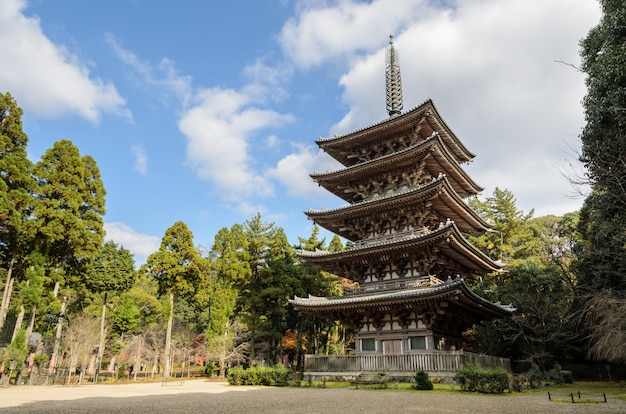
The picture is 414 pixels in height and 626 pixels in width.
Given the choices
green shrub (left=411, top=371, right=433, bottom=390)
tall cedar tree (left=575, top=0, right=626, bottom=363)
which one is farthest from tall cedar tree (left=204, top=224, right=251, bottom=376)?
tall cedar tree (left=575, top=0, right=626, bottom=363)

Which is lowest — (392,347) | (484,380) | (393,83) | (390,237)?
(484,380)

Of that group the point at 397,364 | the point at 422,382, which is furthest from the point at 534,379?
the point at 422,382

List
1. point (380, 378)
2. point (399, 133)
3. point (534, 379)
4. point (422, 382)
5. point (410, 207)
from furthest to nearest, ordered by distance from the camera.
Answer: point (399, 133) → point (410, 207) → point (534, 379) → point (380, 378) → point (422, 382)

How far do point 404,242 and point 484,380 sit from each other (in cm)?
769

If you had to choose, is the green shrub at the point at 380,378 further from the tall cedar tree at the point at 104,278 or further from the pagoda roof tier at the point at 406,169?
the tall cedar tree at the point at 104,278

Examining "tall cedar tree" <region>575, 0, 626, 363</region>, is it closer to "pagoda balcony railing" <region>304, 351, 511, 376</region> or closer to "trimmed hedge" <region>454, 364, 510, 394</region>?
"trimmed hedge" <region>454, 364, 510, 394</region>

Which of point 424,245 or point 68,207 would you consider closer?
point 424,245

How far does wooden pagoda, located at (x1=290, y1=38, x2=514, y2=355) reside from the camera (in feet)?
68.6

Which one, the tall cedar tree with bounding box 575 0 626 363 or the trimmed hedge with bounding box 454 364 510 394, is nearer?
the tall cedar tree with bounding box 575 0 626 363

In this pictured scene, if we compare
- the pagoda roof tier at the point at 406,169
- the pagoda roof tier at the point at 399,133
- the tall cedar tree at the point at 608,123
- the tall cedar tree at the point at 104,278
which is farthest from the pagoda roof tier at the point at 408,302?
the tall cedar tree at the point at 104,278

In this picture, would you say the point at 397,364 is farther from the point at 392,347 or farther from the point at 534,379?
the point at 534,379

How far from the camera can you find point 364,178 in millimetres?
26750

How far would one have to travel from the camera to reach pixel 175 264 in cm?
3900

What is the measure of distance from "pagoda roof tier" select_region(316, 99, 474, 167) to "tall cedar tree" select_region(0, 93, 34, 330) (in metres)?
20.5
